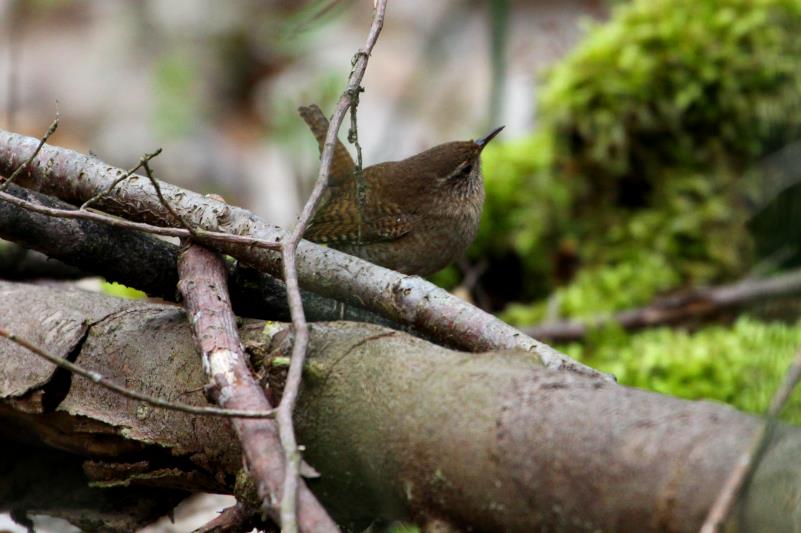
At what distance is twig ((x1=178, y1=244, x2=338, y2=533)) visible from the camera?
5.73 feet

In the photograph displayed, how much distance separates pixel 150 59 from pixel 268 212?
109 inches

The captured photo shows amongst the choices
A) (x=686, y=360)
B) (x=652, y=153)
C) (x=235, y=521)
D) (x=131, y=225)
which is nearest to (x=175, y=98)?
(x=652, y=153)

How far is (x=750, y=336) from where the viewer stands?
4289 mm

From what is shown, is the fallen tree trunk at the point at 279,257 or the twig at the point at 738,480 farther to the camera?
the fallen tree trunk at the point at 279,257

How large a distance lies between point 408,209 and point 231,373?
212cm

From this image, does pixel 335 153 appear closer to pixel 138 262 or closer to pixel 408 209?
pixel 408 209

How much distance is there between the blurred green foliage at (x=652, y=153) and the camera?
5438 mm

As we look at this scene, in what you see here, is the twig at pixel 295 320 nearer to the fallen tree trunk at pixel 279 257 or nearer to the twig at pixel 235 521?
the fallen tree trunk at pixel 279 257

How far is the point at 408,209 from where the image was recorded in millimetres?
4121

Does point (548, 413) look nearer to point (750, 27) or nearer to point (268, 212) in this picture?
point (750, 27)

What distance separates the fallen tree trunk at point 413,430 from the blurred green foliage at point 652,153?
9.82 ft

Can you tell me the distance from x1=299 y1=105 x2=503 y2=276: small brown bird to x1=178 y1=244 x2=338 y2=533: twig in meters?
1.24

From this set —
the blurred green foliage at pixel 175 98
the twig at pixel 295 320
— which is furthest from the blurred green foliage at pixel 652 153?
the blurred green foliage at pixel 175 98

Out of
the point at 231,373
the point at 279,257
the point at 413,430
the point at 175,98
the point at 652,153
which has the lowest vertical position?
the point at 413,430
